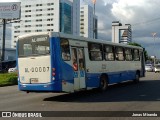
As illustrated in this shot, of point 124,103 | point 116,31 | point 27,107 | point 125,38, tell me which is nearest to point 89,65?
point 124,103

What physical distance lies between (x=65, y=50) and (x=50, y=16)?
13687 centimetres

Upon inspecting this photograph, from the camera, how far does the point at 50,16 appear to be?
150m

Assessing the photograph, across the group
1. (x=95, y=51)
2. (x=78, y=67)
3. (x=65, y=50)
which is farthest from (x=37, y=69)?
(x=95, y=51)

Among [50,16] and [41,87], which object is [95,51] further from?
[50,16]

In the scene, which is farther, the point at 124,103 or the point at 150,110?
the point at 124,103

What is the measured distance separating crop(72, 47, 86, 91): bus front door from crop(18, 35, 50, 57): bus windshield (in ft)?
5.20

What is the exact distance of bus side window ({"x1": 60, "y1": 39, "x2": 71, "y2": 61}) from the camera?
15.2 m

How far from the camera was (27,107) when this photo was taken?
12883 millimetres

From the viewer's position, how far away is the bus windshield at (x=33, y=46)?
15027 mm

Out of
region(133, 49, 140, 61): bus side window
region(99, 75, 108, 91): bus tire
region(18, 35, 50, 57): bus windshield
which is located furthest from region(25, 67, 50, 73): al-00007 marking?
region(133, 49, 140, 61): bus side window

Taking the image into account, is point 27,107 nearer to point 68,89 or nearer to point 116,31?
point 68,89

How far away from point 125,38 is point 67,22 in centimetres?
3987

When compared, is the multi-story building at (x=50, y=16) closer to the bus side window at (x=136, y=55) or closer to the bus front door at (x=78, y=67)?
the bus side window at (x=136, y=55)

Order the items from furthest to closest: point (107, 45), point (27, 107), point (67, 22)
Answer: point (67, 22) → point (107, 45) → point (27, 107)
